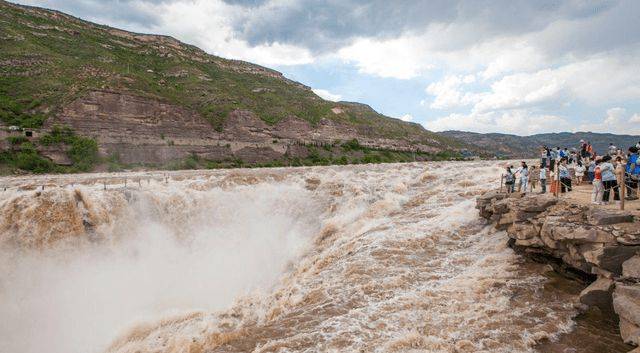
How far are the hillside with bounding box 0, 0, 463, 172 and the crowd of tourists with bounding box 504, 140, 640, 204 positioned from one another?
147ft

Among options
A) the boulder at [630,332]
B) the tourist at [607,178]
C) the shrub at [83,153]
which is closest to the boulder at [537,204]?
the tourist at [607,178]

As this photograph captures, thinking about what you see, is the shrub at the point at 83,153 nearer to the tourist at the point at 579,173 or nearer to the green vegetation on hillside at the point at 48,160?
the green vegetation on hillside at the point at 48,160

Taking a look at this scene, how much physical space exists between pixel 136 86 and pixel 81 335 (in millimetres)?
60470

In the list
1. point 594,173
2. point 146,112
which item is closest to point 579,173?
point 594,173

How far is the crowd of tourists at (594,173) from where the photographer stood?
33.3 ft

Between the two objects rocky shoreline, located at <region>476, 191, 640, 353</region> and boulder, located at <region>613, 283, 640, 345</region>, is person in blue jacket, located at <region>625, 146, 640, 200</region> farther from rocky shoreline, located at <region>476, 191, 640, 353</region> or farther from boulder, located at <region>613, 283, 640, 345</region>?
boulder, located at <region>613, 283, 640, 345</region>

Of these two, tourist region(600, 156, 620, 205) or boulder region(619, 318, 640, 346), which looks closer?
boulder region(619, 318, 640, 346)

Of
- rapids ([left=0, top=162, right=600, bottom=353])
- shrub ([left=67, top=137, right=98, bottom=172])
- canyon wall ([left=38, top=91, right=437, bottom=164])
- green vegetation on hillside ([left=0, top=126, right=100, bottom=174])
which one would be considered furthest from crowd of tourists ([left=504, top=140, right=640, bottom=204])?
canyon wall ([left=38, top=91, right=437, bottom=164])

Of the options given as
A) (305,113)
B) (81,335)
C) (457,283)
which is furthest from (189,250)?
(305,113)

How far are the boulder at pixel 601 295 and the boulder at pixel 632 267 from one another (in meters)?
0.56

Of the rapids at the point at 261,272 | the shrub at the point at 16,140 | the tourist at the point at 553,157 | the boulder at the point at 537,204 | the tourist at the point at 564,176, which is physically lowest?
the rapids at the point at 261,272

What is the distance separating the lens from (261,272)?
15578 millimetres

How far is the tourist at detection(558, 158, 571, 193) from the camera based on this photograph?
1285cm

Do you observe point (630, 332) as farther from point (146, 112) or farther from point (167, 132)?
point (146, 112)
